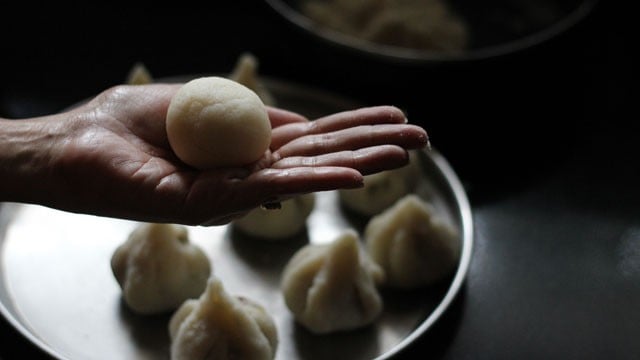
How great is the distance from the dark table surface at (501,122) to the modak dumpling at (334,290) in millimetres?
125

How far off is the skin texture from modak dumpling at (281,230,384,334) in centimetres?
20

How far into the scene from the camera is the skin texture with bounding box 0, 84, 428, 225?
115 centimetres

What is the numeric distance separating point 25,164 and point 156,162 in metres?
0.21

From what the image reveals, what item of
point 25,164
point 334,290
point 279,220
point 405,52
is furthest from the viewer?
point 405,52

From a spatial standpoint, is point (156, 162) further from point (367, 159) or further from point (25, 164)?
point (367, 159)

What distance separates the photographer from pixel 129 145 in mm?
1252

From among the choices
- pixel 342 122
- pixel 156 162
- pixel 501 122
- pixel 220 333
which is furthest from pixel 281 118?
pixel 501 122

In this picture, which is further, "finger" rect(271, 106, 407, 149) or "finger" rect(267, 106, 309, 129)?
"finger" rect(267, 106, 309, 129)

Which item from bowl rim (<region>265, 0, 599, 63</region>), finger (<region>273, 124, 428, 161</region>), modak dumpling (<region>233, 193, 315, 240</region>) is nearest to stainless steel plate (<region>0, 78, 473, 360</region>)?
modak dumpling (<region>233, 193, 315, 240</region>)

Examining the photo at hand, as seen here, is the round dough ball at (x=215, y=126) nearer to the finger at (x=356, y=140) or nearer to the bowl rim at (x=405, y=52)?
the finger at (x=356, y=140)

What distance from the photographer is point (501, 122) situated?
6.14 ft

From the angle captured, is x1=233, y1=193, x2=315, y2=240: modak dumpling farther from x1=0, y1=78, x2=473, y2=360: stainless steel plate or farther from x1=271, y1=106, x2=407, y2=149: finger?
x1=271, y1=106, x2=407, y2=149: finger

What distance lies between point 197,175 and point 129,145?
0.45ft

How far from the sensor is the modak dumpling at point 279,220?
4.97ft
